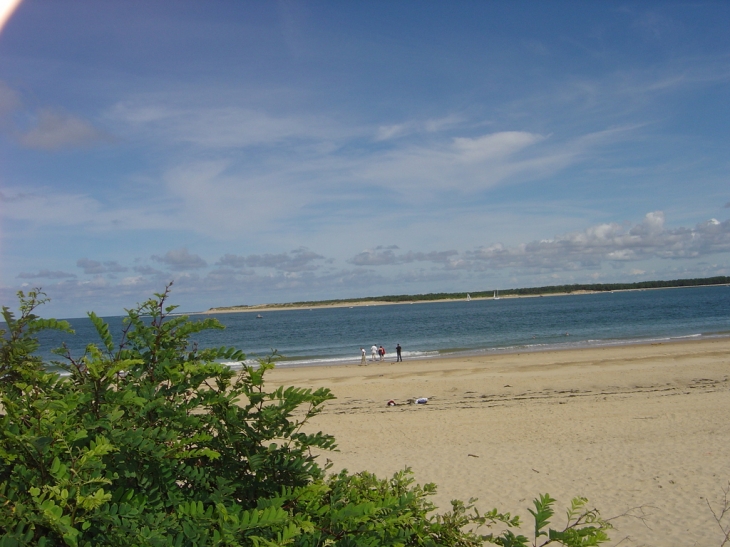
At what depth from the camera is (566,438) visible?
11.1m

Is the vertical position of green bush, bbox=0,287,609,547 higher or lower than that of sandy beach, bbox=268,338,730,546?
higher

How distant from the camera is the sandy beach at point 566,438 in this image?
770 centimetres

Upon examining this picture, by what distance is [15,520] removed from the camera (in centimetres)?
189

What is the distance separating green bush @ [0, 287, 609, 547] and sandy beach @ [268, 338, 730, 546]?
257 cm

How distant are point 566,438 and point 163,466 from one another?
414 inches

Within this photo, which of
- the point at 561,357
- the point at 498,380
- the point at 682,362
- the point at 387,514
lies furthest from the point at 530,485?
the point at 561,357

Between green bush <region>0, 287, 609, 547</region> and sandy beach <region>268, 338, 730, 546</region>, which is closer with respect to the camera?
green bush <region>0, 287, 609, 547</region>

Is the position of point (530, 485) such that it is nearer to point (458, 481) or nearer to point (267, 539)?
point (458, 481)

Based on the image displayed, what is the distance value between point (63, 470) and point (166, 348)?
821 mm

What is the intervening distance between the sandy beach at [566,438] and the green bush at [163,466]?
8.42ft

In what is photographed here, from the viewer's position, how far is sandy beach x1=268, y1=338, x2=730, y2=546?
770 cm

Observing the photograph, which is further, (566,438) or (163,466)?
(566,438)

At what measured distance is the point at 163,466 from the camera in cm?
231

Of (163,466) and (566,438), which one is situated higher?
(163,466)
